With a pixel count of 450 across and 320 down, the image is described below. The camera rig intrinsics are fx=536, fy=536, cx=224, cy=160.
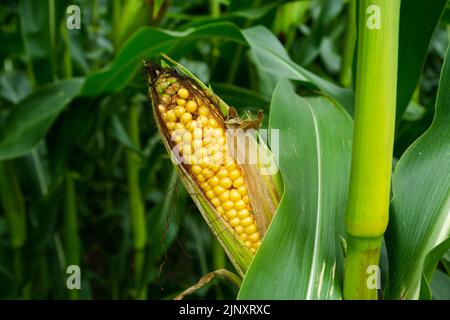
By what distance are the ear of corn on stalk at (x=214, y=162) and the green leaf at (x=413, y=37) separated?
31 cm

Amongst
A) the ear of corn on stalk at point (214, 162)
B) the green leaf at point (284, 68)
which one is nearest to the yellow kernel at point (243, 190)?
the ear of corn on stalk at point (214, 162)

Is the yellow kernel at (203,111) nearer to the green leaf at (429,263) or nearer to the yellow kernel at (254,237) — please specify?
the yellow kernel at (254,237)

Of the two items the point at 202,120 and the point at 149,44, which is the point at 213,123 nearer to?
the point at 202,120

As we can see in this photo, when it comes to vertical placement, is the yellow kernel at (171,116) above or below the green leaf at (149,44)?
below

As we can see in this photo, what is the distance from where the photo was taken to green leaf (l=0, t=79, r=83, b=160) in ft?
3.01

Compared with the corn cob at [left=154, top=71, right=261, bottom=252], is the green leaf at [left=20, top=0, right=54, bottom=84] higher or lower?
higher

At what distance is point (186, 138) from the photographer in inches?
17.7

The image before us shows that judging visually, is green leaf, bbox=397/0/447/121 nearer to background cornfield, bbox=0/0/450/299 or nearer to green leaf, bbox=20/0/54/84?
background cornfield, bbox=0/0/450/299

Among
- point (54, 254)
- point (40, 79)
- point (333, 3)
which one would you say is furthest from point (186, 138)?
point (54, 254)

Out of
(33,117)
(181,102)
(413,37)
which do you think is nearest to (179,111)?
(181,102)

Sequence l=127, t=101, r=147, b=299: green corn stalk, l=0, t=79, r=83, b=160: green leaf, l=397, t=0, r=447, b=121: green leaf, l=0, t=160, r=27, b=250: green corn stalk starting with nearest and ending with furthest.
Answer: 1. l=397, t=0, r=447, b=121: green leaf
2. l=0, t=79, r=83, b=160: green leaf
3. l=0, t=160, r=27, b=250: green corn stalk
4. l=127, t=101, r=147, b=299: green corn stalk

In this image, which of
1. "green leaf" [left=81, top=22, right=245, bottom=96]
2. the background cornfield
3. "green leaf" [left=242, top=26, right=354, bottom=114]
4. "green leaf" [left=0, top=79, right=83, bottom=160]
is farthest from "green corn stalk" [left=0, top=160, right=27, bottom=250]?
"green leaf" [left=242, top=26, right=354, bottom=114]

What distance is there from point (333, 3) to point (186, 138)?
842 mm

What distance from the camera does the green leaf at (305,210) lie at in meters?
0.44
